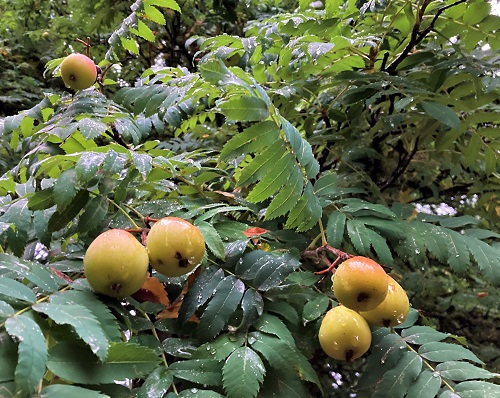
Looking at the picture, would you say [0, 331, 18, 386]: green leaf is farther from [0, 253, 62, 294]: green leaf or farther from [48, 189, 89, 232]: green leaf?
[48, 189, 89, 232]: green leaf

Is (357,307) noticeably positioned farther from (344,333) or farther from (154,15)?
(154,15)

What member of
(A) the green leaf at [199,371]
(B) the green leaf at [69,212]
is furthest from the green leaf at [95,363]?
(B) the green leaf at [69,212]

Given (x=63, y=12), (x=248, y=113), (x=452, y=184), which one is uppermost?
(x=248, y=113)

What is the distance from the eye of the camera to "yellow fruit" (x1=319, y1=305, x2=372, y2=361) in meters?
1.06

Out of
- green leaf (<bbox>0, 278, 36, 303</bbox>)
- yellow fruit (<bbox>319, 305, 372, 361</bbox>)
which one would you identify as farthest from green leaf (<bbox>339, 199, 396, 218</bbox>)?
green leaf (<bbox>0, 278, 36, 303</bbox>)

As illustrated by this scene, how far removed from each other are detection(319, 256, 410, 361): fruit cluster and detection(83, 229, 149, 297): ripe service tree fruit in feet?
1.49

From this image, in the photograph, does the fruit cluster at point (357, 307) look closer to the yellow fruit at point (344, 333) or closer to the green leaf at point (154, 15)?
the yellow fruit at point (344, 333)

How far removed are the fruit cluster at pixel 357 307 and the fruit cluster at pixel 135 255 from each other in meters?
0.34

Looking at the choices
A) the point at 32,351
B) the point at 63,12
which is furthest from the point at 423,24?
the point at 63,12

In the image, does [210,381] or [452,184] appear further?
[452,184]

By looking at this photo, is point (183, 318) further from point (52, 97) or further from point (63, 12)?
point (63, 12)

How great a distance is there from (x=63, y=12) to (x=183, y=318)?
4757mm

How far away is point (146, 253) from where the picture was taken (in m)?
1.00

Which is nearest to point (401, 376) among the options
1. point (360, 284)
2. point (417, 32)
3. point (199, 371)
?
point (360, 284)
